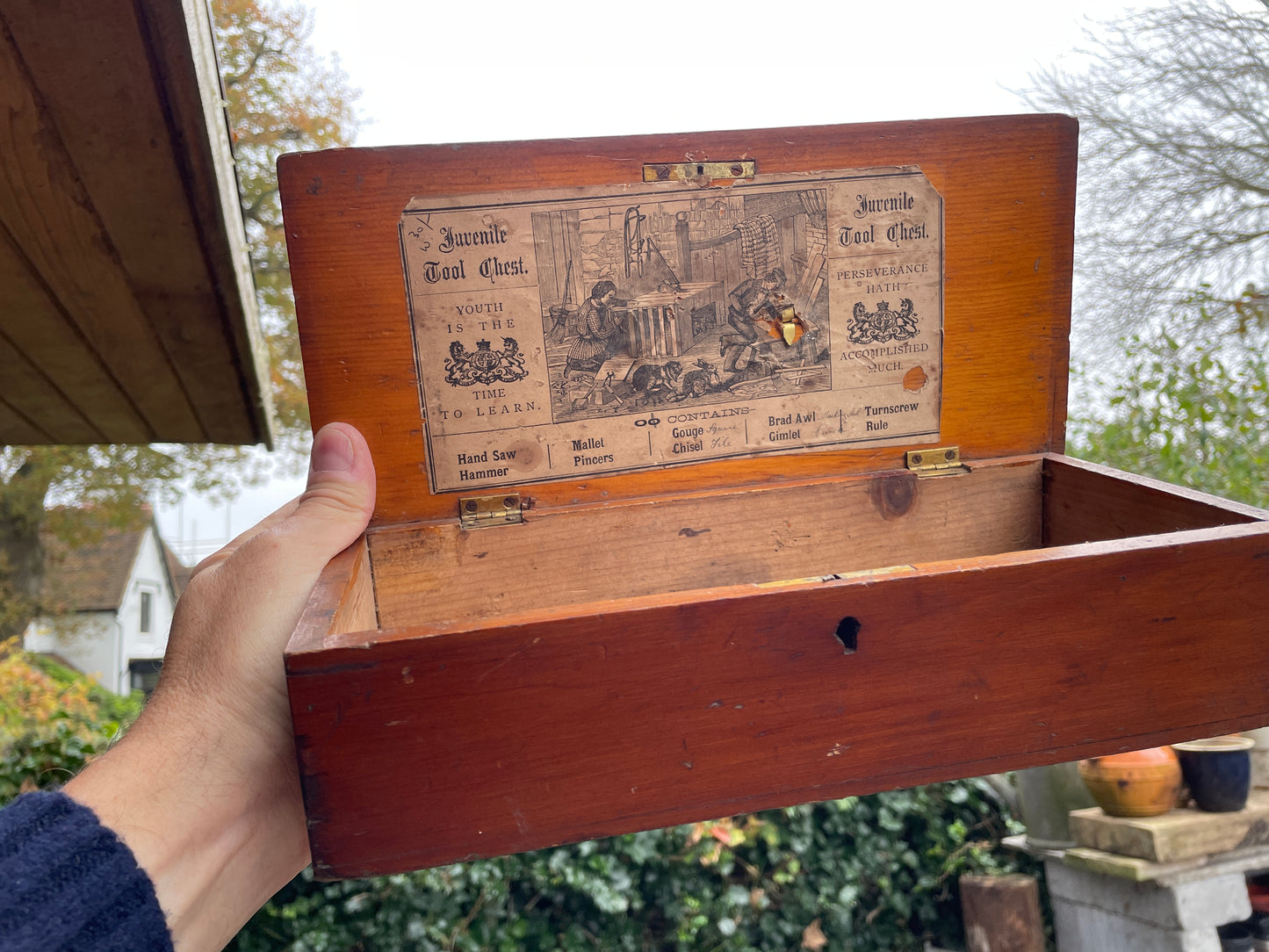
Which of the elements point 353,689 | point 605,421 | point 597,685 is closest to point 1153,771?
point 605,421

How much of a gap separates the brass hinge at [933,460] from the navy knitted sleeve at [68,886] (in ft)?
3.94

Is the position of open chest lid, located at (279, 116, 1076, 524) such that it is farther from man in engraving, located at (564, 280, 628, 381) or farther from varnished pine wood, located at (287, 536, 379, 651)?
varnished pine wood, located at (287, 536, 379, 651)

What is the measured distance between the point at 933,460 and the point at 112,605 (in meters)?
9.91

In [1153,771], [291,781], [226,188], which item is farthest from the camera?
[1153,771]

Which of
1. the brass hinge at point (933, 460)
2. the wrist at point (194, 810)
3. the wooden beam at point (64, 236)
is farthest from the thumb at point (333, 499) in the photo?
the brass hinge at point (933, 460)

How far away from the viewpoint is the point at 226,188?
1.69 meters

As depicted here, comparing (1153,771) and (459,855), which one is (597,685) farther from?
(1153,771)

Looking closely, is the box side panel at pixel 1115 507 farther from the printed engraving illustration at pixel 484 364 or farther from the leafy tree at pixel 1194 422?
the leafy tree at pixel 1194 422

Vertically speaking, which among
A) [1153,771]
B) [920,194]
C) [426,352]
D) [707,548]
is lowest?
[1153,771]

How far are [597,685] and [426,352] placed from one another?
668mm

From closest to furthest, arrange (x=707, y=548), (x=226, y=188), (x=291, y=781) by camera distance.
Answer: (x=291, y=781) → (x=707, y=548) → (x=226, y=188)

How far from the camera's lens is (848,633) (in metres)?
0.85

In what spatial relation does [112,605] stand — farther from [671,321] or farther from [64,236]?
[671,321]

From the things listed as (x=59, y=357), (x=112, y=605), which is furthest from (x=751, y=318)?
(x=112, y=605)
